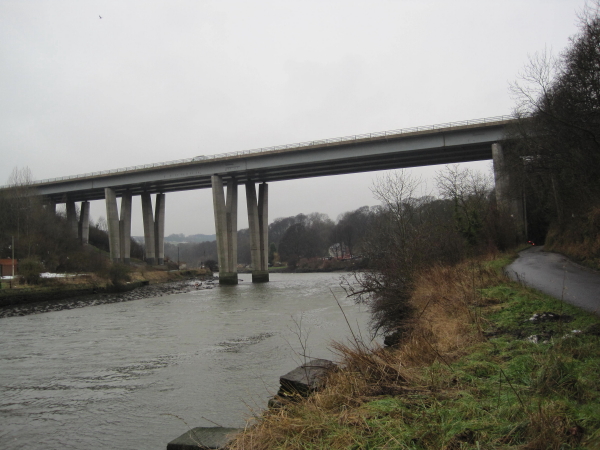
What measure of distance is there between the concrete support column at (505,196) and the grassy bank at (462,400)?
38.0 metres

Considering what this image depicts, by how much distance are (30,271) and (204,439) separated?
45601 millimetres

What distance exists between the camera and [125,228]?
79.7 meters

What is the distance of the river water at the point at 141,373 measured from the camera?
28.0 feet

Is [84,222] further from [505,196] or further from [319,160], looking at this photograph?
[505,196]

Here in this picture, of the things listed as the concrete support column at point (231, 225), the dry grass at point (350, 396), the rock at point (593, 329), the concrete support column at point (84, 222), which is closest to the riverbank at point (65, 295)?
the concrete support column at point (231, 225)

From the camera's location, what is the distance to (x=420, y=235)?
19719mm

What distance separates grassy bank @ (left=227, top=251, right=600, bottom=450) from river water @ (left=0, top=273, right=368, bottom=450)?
76.8 inches

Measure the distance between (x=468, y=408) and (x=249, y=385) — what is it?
302 inches

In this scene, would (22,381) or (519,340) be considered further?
(22,381)

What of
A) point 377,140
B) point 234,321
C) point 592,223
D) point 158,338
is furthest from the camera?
point 377,140

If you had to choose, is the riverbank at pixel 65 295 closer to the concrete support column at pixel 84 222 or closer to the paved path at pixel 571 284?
the paved path at pixel 571 284

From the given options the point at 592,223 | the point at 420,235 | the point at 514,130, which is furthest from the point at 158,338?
the point at 514,130

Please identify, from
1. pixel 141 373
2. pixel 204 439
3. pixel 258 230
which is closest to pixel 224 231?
pixel 258 230

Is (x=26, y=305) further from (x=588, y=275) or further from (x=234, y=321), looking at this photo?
(x=588, y=275)
